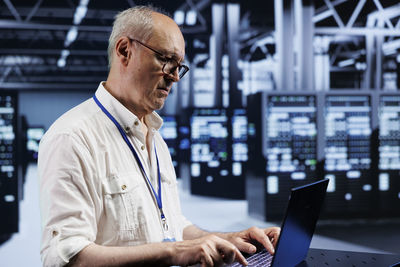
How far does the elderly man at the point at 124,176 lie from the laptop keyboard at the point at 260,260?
5cm

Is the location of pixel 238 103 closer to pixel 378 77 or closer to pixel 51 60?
pixel 378 77

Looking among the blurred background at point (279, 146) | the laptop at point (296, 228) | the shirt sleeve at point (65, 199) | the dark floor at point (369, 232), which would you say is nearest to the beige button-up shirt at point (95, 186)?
the shirt sleeve at point (65, 199)

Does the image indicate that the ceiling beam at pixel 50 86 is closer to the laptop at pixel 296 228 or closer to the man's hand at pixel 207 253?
the laptop at pixel 296 228

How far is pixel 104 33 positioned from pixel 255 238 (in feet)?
53.3

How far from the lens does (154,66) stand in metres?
1.49

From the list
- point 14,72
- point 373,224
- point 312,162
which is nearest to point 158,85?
point 312,162

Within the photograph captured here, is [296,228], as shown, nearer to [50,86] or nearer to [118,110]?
[118,110]

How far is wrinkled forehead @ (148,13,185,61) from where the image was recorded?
148 centimetres

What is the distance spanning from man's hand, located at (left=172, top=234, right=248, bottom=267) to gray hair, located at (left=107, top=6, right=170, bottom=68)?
676 millimetres

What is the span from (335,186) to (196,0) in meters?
6.57

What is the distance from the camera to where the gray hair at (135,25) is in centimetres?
148

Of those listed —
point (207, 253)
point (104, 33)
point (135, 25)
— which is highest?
point (104, 33)

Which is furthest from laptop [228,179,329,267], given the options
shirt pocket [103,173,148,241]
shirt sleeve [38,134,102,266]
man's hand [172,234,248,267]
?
shirt sleeve [38,134,102,266]

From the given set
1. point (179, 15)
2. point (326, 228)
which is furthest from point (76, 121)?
point (179, 15)
